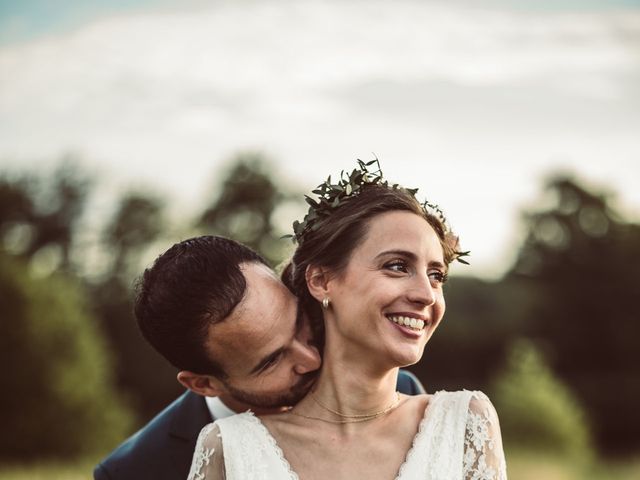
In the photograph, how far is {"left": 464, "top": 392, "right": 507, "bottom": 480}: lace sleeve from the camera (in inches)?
133

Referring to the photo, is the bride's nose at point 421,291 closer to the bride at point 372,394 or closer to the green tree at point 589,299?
the bride at point 372,394

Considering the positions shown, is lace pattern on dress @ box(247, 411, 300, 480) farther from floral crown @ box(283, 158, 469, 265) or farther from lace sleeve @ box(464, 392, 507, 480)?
floral crown @ box(283, 158, 469, 265)

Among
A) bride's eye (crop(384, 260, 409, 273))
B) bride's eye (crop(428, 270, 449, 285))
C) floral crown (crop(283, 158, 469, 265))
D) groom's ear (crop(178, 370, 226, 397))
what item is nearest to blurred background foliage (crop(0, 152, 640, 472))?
groom's ear (crop(178, 370, 226, 397))

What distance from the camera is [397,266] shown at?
11.4 feet

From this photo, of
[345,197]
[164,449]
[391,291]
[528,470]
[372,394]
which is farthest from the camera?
[528,470]

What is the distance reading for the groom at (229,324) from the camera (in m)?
3.75

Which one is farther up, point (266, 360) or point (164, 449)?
point (266, 360)

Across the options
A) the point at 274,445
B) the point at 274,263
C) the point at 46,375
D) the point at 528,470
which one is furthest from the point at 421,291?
the point at 274,263

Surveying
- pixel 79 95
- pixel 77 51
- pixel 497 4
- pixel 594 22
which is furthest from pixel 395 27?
pixel 79 95

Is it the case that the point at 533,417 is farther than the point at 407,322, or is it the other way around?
the point at 533,417

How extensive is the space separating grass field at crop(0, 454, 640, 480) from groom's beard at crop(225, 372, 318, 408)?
9.69 metres

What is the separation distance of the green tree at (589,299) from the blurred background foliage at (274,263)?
59mm

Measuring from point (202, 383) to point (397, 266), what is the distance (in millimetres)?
1321

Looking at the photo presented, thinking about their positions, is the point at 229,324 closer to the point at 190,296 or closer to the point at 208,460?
the point at 190,296
